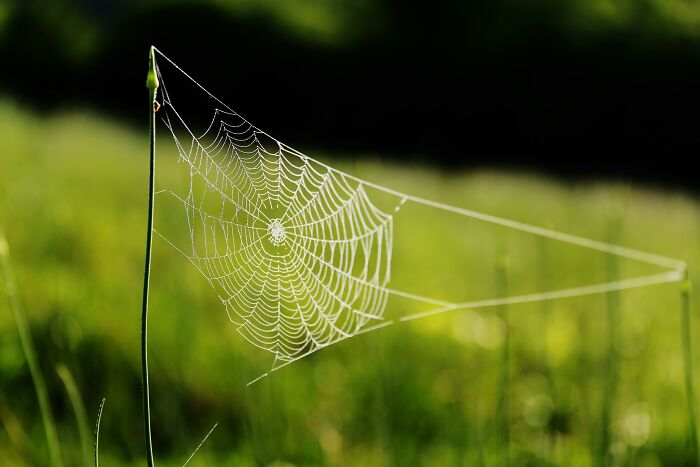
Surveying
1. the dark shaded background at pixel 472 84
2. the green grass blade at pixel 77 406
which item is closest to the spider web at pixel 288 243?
the green grass blade at pixel 77 406

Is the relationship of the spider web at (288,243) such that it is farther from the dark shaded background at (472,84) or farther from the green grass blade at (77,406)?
the dark shaded background at (472,84)

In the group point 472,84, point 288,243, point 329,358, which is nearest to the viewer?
point 288,243

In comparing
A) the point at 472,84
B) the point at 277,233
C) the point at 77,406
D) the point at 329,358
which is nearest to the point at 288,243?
the point at 277,233

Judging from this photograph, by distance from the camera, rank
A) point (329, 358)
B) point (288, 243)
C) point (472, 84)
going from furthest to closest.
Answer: point (472, 84)
point (329, 358)
point (288, 243)

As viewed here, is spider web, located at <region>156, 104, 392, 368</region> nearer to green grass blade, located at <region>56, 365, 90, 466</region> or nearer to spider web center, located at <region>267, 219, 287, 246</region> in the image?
spider web center, located at <region>267, 219, 287, 246</region>

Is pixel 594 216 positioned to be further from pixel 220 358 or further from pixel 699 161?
pixel 699 161

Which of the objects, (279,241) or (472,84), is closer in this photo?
(279,241)

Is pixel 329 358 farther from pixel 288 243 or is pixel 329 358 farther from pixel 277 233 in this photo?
pixel 277 233

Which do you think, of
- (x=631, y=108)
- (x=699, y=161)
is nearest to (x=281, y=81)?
(x=631, y=108)

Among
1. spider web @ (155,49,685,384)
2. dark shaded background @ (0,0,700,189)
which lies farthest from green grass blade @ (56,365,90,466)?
dark shaded background @ (0,0,700,189)

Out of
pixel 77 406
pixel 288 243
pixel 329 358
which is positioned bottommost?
pixel 329 358
